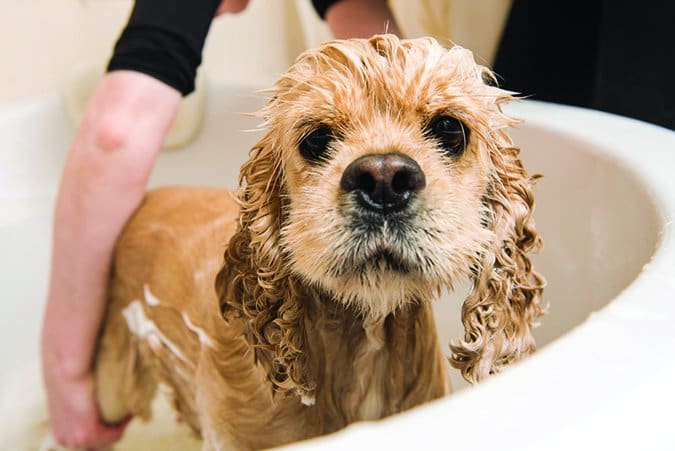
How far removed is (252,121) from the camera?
5.37ft

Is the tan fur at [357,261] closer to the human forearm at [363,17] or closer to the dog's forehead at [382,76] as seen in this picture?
the dog's forehead at [382,76]

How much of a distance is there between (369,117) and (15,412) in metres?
1.27

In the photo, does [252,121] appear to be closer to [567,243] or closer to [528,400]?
[567,243]

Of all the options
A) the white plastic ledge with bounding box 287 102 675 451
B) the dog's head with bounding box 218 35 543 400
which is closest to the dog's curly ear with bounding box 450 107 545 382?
the dog's head with bounding box 218 35 543 400

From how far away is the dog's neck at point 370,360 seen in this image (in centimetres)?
81

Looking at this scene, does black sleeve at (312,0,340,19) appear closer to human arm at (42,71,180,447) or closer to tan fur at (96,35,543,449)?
human arm at (42,71,180,447)

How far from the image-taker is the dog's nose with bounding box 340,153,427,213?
587mm

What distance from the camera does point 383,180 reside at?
0.58m

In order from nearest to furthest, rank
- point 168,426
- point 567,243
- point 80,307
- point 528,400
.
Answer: point 528,400 < point 567,243 < point 80,307 < point 168,426

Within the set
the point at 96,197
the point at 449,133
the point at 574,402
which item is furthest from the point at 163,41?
the point at 574,402

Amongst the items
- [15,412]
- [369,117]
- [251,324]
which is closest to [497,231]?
[369,117]

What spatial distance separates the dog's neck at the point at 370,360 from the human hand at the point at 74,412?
1.96 feet

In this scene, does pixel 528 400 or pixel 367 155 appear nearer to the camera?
pixel 528 400

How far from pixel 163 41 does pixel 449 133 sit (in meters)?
0.57
